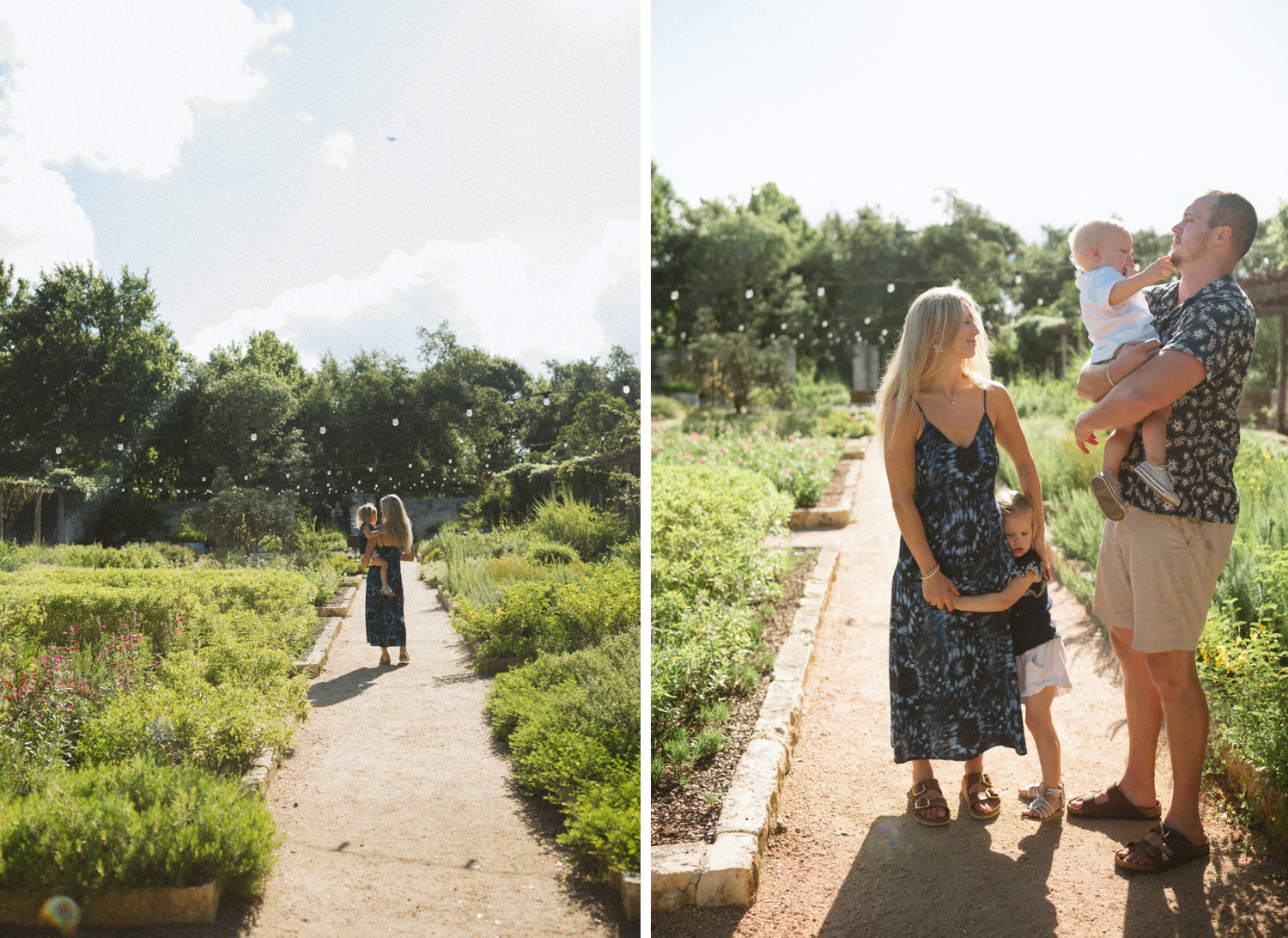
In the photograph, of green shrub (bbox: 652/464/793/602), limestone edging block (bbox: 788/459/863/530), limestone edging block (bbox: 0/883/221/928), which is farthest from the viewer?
limestone edging block (bbox: 788/459/863/530)

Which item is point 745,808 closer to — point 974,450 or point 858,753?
point 858,753

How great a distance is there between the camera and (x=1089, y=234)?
2.46 meters

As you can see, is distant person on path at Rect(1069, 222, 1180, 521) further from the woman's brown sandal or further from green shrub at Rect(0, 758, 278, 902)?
green shrub at Rect(0, 758, 278, 902)

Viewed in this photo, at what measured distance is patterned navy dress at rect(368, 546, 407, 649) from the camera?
261 centimetres

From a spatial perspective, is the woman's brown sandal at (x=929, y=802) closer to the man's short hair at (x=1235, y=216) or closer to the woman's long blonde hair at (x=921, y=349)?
the woman's long blonde hair at (x=921, y=349)

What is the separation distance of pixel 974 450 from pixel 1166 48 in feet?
9.88

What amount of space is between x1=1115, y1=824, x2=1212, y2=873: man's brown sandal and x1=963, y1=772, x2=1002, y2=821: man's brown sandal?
13.9 inches

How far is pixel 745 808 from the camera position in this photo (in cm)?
250

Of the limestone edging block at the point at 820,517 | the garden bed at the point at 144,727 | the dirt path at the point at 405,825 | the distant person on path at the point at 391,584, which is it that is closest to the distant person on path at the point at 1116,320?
the dirt path at the point at 405,825

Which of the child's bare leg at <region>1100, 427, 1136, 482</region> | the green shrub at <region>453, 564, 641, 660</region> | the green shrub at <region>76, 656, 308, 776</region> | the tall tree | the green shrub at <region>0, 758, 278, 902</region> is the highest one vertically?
the tall tree

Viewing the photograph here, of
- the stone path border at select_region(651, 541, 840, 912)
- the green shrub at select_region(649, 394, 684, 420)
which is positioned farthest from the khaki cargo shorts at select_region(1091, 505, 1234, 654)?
the green shrub at select_region(649, 394, 684, 420)

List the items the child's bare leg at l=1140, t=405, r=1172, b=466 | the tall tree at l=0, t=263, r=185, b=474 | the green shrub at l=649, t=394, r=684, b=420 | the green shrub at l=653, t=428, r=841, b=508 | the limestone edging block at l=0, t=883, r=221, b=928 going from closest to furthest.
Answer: the limestone edging block at l=0, t=883, r=221, b=928 < the child's bare leg at l=1140, t=405, r=1172, b=466 < the tall tree at l=0, t=263, r=185, b=474 < the green shrub at l=653, t=428, r=841, b=508 < the green shrub at l=649, t=394, r=684, b=420

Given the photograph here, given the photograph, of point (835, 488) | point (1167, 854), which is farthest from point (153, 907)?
point (835, 488)

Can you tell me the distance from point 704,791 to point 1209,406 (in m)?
1.76
